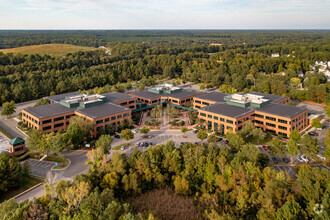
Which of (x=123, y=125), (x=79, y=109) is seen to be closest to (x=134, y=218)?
(x=123, y=125)

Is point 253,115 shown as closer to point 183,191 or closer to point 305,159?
point 305,159

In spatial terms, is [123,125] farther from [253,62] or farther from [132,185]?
[253,62]

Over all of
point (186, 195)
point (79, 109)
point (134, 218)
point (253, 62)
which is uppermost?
point (253, 62)

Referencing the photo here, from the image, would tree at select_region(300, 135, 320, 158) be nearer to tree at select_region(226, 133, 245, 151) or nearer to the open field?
tree at select_region(226, 133, 245, 151)

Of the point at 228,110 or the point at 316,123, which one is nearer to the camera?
the point at 316,123

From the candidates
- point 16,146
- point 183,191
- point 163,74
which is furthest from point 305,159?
point 163,74

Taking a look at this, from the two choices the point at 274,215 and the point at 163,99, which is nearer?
the point at 274,215

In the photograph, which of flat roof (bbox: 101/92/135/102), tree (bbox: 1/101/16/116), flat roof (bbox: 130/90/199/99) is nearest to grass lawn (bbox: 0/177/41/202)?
flat roof (bbox: 101/92/135/102)
